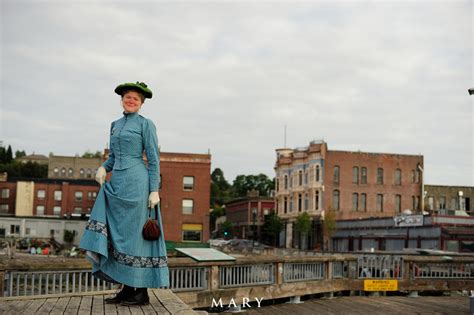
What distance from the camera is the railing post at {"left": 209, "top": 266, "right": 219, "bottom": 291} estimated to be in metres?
11.7

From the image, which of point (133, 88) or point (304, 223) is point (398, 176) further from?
point (133, 88)

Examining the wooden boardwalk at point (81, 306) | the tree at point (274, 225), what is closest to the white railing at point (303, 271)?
the wooden boardwalk at point (81, 306)

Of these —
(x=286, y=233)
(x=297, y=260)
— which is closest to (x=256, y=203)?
(x=286, y=233)

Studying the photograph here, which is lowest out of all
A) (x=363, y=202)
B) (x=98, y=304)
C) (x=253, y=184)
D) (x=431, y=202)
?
(x=98, y=304)

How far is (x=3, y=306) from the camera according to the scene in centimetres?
636

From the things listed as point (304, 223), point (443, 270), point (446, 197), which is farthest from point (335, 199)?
point (443, 270)

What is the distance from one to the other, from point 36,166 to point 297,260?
11501 centimetres

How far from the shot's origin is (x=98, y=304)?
22.5ft

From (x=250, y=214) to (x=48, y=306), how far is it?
8590cm

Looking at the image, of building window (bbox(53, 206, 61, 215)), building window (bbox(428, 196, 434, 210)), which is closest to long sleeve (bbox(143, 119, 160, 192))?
building window (bbox(428, 196, 434, 210))

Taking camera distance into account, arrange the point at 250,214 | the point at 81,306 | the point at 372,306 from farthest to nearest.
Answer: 1. the point at 250,214
2. the point at 372,306
3. the point at 81,306

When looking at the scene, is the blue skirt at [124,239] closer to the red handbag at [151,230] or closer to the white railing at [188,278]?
the red handbag at [151,230]

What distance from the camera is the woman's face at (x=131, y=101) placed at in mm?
7227

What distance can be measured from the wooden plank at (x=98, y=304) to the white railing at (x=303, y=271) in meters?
6.76
